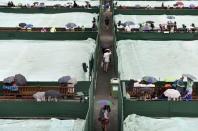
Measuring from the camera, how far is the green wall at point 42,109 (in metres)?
16.2

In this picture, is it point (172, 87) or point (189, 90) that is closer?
point (189, 90)

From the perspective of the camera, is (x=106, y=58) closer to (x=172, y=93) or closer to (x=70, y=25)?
(x=70, y=25)

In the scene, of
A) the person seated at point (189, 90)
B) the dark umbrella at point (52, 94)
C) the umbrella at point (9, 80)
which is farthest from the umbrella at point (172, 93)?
the umbrella at point (9, 80)

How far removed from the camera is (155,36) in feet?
82.7

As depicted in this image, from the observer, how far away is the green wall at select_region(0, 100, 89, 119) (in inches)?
637

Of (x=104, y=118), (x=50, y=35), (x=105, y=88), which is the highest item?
(x=50, y=35)

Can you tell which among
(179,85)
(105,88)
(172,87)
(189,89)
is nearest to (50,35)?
(105,88)

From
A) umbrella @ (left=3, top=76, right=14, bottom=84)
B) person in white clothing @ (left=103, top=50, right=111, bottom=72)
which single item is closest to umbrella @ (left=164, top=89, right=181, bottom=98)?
umbrella @ (left=3, top=76, right=14, bottom=84)

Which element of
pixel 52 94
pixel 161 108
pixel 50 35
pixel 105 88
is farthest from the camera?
pixel 50 35

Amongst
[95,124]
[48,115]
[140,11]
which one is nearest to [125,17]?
[140,11]

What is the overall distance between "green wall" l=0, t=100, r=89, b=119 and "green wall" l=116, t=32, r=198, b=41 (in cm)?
948

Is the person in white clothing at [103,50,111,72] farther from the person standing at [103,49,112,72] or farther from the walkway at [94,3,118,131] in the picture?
the walkway at [94,3,118,131]

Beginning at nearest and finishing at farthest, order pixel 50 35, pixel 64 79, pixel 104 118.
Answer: pixel 104 118
pixel 64 79
pixel 50 35

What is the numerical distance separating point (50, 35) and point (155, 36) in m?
5.71
